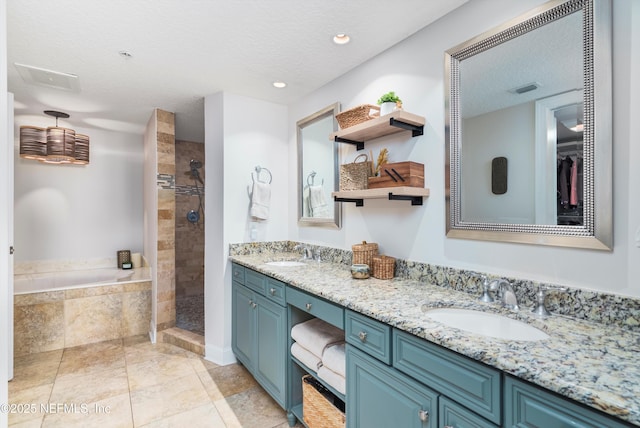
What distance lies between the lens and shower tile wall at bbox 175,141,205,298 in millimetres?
4664

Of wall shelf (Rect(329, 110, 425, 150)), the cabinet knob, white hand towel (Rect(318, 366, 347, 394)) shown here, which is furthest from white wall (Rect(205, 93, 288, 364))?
the cabinet knob

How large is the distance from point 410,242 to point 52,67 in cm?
279

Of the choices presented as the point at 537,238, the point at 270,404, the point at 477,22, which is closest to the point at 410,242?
the point at 537,238

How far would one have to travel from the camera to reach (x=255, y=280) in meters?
2.33

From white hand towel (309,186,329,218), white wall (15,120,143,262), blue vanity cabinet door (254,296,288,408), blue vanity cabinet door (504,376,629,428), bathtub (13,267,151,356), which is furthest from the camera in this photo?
white wall (15,120,143,262)

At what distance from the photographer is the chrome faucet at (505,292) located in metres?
1.34

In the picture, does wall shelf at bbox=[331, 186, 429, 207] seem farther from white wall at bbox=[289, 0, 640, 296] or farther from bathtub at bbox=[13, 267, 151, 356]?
bathtub at bbox=[13, 267, 151, 356]

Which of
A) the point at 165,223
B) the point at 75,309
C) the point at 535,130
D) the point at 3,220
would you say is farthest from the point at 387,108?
the point at 75,309

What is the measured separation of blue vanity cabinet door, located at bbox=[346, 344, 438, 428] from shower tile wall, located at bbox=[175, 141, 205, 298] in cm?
386

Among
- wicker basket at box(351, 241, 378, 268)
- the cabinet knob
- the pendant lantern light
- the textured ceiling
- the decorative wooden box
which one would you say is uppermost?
the textured ceiling

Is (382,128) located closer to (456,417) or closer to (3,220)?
(456,417)

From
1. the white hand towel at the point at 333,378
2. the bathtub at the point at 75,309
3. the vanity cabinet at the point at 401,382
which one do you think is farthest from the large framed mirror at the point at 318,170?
the bathtub at the point at 75,309

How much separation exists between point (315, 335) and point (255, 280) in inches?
28.4

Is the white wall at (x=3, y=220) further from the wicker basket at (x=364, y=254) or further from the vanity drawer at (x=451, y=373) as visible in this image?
the wicker basket at (x=364, y=254)
